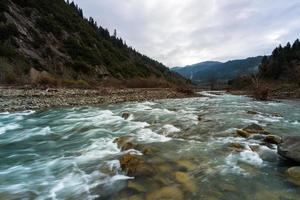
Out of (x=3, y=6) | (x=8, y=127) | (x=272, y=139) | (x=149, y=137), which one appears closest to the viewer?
(x=272, y=139)

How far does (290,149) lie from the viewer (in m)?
7.45

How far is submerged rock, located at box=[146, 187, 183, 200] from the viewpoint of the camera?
5559 mm

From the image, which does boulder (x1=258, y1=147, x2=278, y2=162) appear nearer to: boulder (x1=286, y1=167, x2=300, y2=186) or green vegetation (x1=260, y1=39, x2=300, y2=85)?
boulder (x1=286, y1=167, x2=300, y2=186)

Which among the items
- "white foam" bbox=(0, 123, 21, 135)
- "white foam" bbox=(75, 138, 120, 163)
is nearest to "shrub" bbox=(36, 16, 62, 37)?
"white foam" bbox=(0, 123, 21, 135)

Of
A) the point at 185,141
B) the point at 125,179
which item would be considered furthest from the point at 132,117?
the point at 125,179

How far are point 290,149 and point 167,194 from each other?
12.6ft

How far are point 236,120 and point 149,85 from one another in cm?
3919

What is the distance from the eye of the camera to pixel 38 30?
63938mm

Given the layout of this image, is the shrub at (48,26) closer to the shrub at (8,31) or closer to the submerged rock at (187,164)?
the shrub at (8,31)

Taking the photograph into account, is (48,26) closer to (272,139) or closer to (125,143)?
(125,143)

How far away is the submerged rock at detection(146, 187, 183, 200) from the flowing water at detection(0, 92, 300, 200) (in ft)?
0.19

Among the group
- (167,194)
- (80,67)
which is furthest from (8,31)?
(167,194)

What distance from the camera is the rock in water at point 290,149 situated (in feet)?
23.6

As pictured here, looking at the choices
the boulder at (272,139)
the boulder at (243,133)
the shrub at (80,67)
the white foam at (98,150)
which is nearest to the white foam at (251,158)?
the boulder at (272,139)
